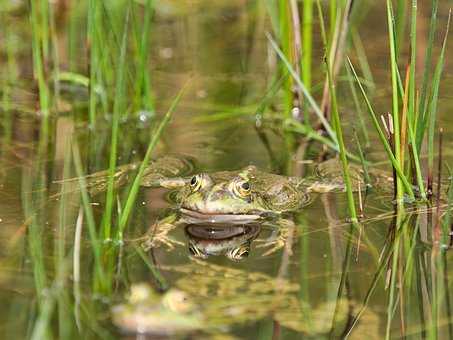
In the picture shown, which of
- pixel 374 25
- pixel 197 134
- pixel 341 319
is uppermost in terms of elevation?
pixel 374 25

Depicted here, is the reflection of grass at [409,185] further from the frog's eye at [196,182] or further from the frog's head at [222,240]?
the frog's eye at [196,182]

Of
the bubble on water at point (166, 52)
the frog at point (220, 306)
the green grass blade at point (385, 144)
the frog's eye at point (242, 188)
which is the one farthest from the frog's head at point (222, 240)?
the bubble on water at point (166, 52)

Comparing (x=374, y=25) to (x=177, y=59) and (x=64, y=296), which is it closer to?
(x=177, y=59)

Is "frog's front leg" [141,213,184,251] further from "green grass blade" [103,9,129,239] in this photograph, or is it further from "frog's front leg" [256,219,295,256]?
"frog's front leg" [256,219,295,256]

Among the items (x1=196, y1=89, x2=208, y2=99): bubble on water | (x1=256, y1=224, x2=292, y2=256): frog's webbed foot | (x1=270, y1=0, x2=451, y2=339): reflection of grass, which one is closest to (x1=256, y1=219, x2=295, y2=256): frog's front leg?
(x1=256, y1=224, x2=292, y2=256): frog's webbed foot

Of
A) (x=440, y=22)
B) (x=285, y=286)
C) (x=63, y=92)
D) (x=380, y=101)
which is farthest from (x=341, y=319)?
(x=440, y=22)

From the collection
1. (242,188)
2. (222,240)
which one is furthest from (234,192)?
(222,240)
